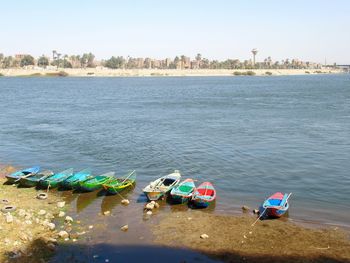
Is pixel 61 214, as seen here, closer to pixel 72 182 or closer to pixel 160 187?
pixel 72 182

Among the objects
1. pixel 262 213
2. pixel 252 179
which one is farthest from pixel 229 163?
pixel 262 213

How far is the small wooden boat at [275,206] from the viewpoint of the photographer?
24902mm

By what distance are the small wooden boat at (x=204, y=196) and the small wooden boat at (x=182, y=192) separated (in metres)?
0.39

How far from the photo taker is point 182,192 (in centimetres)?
2794

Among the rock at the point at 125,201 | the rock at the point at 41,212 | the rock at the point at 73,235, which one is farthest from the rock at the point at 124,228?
the rock at the point at 41,212

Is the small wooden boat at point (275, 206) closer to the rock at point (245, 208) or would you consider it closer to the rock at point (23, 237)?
the rock at point (245, 208)

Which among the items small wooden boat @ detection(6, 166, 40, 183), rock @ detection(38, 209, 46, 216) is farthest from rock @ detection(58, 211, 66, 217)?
small wooden boat @ detection(6, 166, 40, 183)

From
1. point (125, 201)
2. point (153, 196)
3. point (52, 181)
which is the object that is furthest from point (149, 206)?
point (52, 181)

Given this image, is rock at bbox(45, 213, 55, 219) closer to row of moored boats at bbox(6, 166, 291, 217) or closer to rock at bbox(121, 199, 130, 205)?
rock at bbox(121, 199, 130, 205)

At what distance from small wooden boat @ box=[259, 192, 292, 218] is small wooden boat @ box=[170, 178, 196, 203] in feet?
15.5

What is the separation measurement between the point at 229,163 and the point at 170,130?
18.3 metres

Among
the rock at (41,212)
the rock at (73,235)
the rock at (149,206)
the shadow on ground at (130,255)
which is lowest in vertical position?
the shadow on ground at (130,255)

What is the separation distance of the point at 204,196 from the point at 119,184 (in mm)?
6370

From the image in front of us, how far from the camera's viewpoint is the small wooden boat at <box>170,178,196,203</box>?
2731 centimetres
